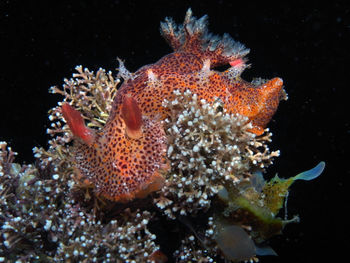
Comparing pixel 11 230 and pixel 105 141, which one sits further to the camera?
pixel 11 230

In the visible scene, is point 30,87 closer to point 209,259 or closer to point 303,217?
point 209,259

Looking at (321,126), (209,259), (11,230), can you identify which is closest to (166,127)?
(209,259)

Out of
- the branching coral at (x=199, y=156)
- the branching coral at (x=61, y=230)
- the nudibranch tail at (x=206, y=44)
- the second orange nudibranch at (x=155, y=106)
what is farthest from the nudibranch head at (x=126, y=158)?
the nudibranch tail at (x=206, y=44)

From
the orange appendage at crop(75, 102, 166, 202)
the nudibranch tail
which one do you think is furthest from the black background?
the orange appendage at crop(75, 102, 166, 202)

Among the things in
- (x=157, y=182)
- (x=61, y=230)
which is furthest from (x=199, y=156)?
(x=61, y=230)

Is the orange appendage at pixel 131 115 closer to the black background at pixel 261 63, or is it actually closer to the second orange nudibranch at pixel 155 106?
the second orange nudibranch at pixel 155 106

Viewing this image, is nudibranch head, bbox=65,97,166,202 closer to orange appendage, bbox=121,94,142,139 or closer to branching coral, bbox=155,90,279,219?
orange appendage, bbox=121,94,142,139
